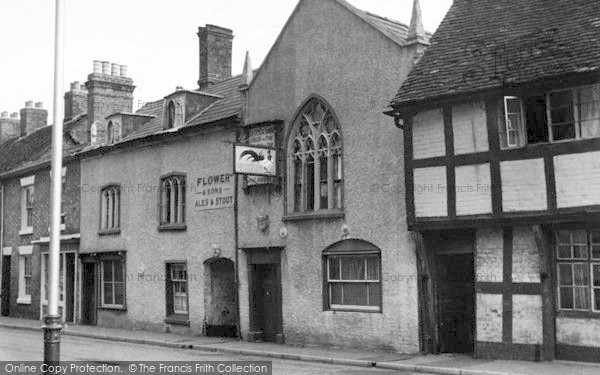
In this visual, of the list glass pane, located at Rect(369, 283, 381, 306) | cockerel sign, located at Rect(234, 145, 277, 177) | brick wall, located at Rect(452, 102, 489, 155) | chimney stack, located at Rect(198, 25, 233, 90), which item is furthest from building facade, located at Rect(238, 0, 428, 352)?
chimney stack, located at Rect(198, 25, 233, 90)

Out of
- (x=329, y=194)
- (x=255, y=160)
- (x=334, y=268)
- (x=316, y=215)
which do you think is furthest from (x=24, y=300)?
(x=329, y=194)

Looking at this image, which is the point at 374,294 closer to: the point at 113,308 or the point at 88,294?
the point at 113,308

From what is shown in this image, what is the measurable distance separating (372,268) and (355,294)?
76 centimetres

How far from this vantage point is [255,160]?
1902 centimetres

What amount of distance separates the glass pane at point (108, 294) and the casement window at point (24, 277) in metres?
5.71

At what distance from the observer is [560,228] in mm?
14328

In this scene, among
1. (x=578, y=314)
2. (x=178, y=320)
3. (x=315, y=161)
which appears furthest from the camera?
(x=178, y=320)

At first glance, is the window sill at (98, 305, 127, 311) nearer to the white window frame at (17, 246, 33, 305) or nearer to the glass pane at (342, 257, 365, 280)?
the white window frame at (17, 246, 33, 305)

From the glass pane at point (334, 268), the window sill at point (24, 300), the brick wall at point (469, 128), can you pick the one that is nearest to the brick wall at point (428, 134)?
the brick wall at point (469, 128)

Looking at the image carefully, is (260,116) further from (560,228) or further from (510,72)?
(560,228)

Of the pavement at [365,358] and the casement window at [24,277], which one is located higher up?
the casement window at [24,277]

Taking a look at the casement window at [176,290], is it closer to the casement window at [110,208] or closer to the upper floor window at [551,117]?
the casement window at [110,208]

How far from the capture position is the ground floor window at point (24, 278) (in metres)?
30.2

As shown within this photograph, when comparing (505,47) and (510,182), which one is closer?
(510,182)
